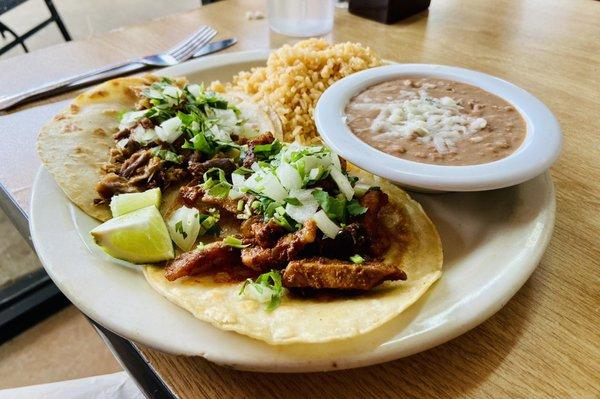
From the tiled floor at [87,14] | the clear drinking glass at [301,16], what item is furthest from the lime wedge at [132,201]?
the tiled floor at [87,14]

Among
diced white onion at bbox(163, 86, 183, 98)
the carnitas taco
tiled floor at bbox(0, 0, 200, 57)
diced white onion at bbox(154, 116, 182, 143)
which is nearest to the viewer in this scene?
the carnitas taco

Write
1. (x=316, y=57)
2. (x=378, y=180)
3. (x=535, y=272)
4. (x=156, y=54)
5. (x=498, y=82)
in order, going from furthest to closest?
(x=156, y=54) → (x=316, y=57) → (x=498, y=82) → (x=378, y=180) → (x=535, y=272)

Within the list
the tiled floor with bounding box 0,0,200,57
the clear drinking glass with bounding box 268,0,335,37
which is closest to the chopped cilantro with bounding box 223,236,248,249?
the clear drinking glass with bounding box 268,0,335,37

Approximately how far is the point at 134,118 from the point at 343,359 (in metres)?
1.35

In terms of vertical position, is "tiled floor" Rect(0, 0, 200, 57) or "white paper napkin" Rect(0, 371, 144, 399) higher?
"white paper napkin" Rect(0, 371, 144, 399)

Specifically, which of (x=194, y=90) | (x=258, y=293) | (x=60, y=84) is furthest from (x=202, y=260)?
(x=60, y=84)

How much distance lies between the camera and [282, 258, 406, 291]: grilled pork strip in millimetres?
1159

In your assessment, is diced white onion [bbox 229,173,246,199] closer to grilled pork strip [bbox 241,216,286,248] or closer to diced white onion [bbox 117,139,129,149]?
grilled pork strip [bbox 241,216,286,248]

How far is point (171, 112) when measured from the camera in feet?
6.24

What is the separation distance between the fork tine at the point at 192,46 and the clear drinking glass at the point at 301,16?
0.43 meters

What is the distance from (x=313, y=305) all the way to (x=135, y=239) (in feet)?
1.71

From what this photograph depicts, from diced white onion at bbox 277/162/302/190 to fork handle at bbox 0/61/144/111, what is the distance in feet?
→ 4.81

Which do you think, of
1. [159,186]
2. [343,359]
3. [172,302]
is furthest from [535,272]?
[159,186]

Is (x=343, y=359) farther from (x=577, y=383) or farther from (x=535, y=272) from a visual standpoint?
(x=535, y=272)
